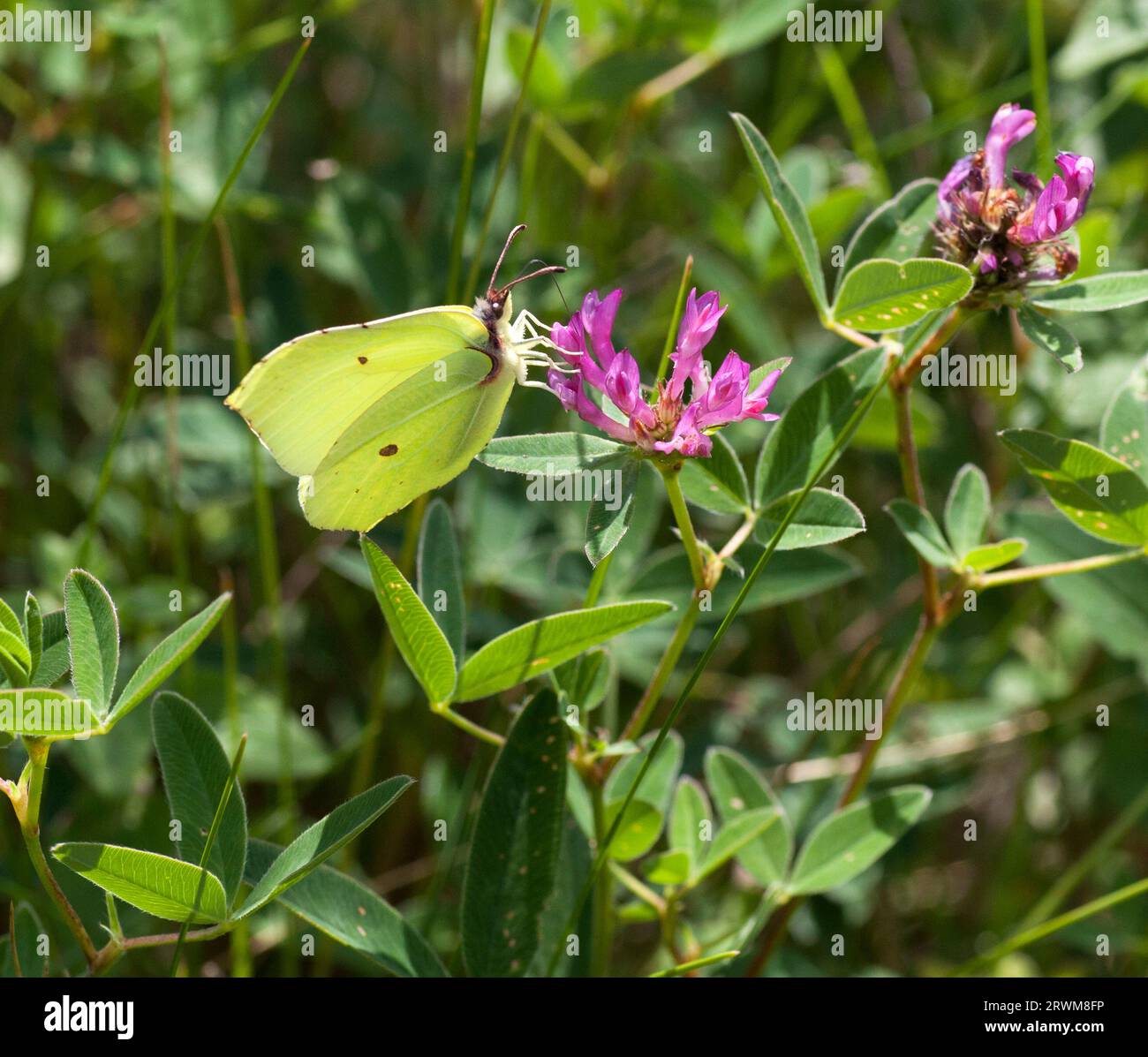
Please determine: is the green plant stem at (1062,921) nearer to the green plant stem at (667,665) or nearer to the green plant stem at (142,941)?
the green plant stem at (667,665)

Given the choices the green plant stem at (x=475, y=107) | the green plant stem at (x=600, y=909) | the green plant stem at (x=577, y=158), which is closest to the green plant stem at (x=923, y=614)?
the green plant stem at (x=600, y=909)

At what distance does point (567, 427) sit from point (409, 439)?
2.05ft

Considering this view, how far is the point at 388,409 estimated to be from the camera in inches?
58.8

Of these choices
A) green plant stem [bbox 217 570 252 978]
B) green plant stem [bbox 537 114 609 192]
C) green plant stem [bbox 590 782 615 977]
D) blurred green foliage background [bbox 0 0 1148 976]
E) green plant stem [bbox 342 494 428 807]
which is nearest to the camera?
green plant stem [bbox 590 782 615 977]

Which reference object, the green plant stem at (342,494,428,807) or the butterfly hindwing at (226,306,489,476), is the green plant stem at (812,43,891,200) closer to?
the green plant stem at (342,494,428,807)

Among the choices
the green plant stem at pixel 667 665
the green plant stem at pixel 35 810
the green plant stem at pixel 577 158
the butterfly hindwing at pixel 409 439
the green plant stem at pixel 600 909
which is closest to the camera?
the green plant stem at pixel 35 810

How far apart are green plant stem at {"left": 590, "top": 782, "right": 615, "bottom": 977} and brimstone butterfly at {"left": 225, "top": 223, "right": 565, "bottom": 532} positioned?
0.43m

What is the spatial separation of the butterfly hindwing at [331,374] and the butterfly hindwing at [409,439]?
0.07ft

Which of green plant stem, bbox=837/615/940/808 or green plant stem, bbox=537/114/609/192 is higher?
green plant stem, bbox=537/114/609/192

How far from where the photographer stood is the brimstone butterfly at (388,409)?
1454mm

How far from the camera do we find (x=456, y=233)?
5.17 ft

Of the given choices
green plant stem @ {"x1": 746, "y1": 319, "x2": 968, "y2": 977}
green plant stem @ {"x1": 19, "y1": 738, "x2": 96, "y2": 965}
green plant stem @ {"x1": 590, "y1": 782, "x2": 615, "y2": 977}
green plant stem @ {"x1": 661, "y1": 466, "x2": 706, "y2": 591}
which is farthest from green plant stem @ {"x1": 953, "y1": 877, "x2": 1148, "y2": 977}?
green plant stem @ {"x1": 19, "y1": 738, "x2": 96, "y2": 965}

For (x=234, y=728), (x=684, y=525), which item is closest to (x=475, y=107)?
(x=684, y=525)

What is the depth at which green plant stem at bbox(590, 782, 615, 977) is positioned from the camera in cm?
136
